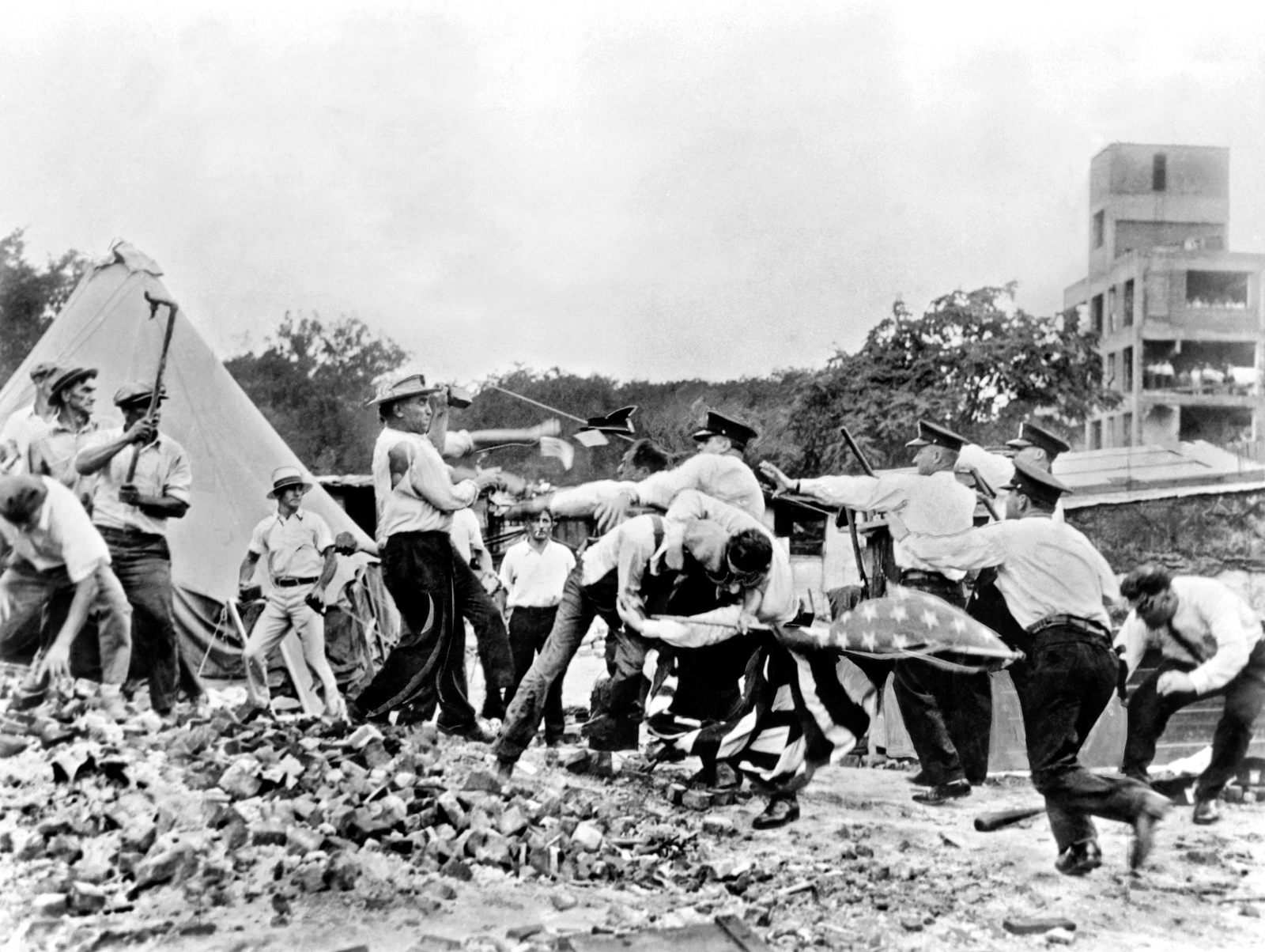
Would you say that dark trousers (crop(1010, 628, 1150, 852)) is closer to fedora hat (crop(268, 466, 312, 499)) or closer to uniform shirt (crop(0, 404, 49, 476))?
fedora hat (crop(268, 466, 312, 499))

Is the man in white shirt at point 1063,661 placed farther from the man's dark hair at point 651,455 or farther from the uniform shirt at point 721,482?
the man's dark hair at point 651,455

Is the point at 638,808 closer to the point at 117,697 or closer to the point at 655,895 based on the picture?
the point at 655,895

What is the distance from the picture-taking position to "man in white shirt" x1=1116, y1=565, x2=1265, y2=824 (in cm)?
480

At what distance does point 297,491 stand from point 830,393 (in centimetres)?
245

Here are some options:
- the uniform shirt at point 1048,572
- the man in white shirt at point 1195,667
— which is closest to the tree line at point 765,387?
the uniform shirt at point 1048,572

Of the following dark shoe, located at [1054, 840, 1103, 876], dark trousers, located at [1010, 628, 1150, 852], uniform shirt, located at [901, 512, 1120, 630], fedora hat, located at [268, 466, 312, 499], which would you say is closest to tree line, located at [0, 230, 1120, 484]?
fedora hat, located at [268, 466, 312, 499]

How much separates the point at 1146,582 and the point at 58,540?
4.38 meters

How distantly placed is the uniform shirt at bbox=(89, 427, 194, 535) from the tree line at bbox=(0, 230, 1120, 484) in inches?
24.2

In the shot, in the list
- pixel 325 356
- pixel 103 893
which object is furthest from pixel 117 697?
pixel 325 356

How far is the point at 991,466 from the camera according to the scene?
209 inches

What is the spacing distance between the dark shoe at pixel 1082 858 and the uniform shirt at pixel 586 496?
245cm

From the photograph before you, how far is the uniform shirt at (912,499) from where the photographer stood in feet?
17.4

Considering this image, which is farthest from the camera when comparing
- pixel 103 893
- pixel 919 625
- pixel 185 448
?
pixel 185 448

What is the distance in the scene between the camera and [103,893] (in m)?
4.17
